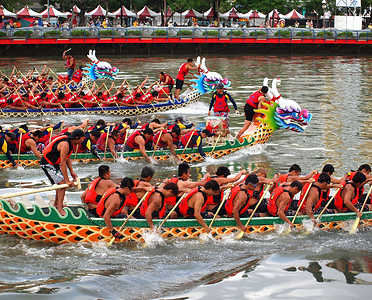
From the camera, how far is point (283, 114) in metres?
17.5

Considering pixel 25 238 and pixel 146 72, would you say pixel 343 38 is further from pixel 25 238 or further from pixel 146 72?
pixel 25 238

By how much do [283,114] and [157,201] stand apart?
7114 millimetres

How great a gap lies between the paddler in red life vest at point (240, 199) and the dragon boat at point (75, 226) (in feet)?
0.50

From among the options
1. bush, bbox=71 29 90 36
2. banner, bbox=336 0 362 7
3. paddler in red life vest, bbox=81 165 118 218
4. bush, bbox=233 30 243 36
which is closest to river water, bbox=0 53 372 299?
paddler in red life vest, bbox=81 165 118 218

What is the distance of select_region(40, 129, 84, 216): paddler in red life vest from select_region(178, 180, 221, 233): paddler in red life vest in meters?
2.24

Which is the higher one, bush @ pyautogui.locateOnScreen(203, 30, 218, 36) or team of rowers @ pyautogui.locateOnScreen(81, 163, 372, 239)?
bush @ pyautogui.locateOnScreen(203, 30, 218, 36)

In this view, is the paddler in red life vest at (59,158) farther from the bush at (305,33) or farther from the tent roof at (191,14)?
the tent roof at (191,14)

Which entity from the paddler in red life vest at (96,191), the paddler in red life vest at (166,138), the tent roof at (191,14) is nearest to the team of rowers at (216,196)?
the paddler in red life vest at (96,191)

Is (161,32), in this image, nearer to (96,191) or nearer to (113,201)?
(96,191)

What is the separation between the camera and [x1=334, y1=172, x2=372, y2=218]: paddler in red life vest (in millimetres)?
12055

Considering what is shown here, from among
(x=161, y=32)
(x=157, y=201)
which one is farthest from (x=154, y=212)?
(x=161, y=32)

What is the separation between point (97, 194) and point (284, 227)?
356 centimetres

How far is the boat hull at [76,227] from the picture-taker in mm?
11406

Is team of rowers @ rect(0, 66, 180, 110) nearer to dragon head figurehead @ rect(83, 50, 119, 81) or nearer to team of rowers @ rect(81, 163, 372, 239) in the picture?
dragon head figurehead @ rect(83, 50, 119, 81)
